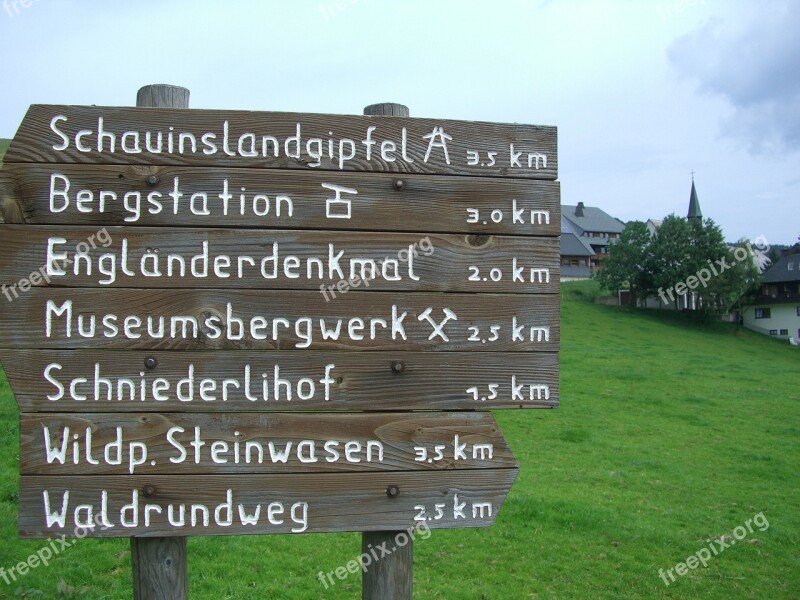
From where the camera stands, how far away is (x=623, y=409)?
19.9 meters

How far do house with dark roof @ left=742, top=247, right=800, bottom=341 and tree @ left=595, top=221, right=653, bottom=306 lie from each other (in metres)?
16.2

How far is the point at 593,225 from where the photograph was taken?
108m

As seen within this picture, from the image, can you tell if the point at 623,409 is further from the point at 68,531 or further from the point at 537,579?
the point at 68,531

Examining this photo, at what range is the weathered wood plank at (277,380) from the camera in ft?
10.6

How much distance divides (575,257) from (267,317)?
9484cm

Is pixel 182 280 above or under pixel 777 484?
above

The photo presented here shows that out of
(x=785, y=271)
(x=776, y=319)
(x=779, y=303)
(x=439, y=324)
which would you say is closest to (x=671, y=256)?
(x=779, y=303)

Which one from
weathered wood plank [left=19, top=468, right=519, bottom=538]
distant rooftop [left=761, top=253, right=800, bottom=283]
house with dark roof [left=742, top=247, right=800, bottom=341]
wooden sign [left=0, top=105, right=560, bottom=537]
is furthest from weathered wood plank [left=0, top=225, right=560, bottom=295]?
distant rooftop [left=761, top=253, right=800, bottom=283]

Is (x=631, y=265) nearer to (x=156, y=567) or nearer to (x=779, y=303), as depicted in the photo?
(x=779, y=303)

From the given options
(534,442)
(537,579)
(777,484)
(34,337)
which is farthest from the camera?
(534,442)

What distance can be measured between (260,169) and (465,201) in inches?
41.7

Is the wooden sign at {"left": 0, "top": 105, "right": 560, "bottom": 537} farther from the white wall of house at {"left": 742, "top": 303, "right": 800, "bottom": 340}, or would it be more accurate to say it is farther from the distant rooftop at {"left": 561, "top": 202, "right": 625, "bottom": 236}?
the distant rooftop at {"left": 561, "top": 202, "right": 625, "bottom": 236}

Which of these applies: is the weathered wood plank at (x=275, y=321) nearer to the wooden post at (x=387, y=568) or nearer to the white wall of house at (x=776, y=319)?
the wooden post at (x=387, y=568)

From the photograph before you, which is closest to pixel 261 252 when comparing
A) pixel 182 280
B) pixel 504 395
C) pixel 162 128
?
pixel 182 280
